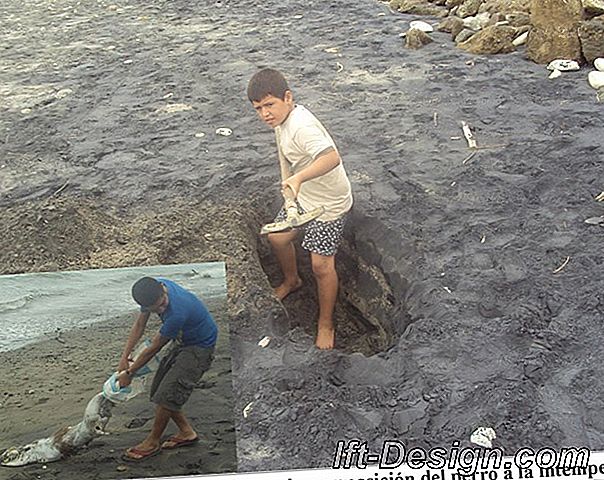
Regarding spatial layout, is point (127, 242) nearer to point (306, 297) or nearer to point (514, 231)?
point (306, 297)

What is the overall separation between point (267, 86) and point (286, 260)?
79 cm

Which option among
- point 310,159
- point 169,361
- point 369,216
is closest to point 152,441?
point 169,361

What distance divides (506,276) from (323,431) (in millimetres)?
974

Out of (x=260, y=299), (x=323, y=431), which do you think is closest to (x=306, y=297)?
(x=260, y=299)

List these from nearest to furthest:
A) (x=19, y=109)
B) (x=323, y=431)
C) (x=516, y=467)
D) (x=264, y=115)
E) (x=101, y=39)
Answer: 1. (x=516, y=467)
2. (x=323, y=431)
3. (x=264, y=115)
4. (x=19, y=109)
5. (x=101, y=39)

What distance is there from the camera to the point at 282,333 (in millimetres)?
2459

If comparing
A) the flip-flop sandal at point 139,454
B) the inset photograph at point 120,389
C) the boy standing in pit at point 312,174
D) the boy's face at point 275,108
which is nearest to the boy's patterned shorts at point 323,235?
the boy standing in pit at point 312,174

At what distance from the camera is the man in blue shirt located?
61.4 inches

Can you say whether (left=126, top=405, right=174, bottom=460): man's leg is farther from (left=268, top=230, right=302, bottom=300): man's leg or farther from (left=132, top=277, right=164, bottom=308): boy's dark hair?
(left=268, top=230, right=302, bottom=300): man's leg

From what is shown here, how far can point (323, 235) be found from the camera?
2477 mm

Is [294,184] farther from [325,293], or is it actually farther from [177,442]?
[177,442]

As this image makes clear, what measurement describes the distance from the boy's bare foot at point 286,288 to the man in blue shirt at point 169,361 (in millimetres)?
1233

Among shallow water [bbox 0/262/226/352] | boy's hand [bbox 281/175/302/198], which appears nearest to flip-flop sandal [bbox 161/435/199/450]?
shallow water [bbox 0/262/226/352]

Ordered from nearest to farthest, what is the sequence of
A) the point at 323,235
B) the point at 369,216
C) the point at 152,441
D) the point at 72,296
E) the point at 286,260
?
the point at 152,441 → the point at 72,296 → the point at 323,235 → the point at 286,260 → the point at 369,216
